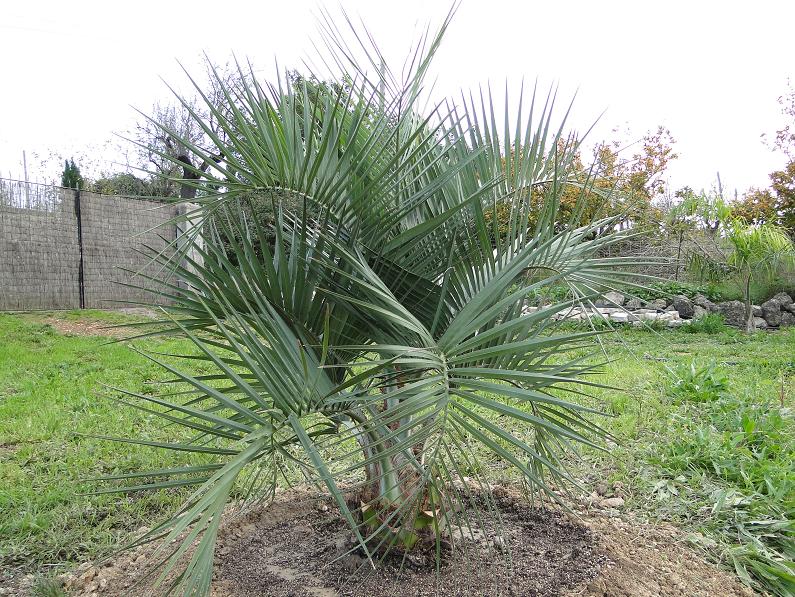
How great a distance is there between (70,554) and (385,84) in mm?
1965

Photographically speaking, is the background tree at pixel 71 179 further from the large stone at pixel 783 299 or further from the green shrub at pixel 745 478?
the green shrub at pixel 745 478

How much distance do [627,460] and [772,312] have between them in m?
7.64

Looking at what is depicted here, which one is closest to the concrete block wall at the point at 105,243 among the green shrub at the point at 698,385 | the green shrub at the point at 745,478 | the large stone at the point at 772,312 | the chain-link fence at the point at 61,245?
the chain-link fence at the point at 61,245

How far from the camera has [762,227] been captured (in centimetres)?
845

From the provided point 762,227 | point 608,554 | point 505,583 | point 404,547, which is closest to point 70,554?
point 404,547

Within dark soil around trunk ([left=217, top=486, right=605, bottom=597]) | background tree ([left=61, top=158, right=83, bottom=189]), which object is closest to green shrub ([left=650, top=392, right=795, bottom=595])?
dark soil around trunk ([left=217, top=486, right=605, bottom=597])

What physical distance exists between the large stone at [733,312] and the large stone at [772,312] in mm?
305

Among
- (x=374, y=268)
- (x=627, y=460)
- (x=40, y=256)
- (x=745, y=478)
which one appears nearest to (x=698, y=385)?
(x=627, y=460)

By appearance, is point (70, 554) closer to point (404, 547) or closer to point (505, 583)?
point (404, 547)

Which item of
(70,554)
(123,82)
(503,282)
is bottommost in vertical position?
(70,554)

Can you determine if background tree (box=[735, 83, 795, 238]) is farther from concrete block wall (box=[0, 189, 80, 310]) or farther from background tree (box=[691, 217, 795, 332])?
concrete block wall (box=[0, 189, 80, 310])

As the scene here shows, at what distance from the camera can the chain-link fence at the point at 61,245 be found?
25.3 feet

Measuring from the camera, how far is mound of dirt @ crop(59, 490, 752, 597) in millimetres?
1666

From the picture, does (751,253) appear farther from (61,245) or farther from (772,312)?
(61,245)
